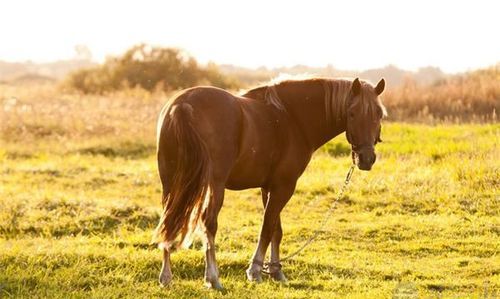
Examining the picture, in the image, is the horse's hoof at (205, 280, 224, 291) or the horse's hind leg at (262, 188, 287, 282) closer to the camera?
the horse's hoof at (205, 280, 224, 291)

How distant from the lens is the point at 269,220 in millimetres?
8094

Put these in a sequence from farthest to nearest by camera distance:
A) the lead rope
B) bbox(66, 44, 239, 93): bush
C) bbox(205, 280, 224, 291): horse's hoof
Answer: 1. bbox(66, 44, 239, 93): bush
2. the lead rope
3. bbox(205, 280, 224, 291): horse's hoof

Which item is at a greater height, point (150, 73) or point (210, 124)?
point (210, 124)

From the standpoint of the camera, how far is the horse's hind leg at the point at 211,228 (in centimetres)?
708

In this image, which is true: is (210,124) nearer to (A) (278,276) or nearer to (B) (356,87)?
(B) (356,87)

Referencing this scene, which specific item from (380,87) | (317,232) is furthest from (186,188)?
(317,232)

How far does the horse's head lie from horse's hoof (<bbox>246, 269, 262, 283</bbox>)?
1.52m

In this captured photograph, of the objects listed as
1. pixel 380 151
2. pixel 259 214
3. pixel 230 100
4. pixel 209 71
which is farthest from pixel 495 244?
pixel 209 71

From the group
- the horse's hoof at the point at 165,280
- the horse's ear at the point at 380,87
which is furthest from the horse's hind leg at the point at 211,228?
the horse's ear at the point at 380,87

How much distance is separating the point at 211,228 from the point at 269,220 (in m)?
1.06

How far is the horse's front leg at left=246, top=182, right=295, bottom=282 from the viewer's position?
7996 millimetres

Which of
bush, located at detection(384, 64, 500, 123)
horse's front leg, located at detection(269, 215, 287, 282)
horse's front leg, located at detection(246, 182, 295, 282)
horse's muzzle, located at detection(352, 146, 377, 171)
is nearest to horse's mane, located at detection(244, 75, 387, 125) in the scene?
horse's muzzle, located at detection(352, 146, 377, 171)

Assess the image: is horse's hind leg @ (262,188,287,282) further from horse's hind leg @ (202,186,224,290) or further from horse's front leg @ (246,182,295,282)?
horse's hind leg @ (202,186,224,290)

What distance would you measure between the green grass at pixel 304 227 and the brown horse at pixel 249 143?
649 millimetres
